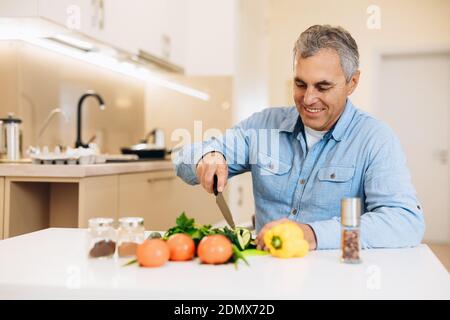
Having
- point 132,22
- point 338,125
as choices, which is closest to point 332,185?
point 338,125

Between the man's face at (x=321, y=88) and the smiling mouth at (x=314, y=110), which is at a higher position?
the man's face at (x=321, y=88)

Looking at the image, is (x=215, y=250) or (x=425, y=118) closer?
(x=215, y=250)

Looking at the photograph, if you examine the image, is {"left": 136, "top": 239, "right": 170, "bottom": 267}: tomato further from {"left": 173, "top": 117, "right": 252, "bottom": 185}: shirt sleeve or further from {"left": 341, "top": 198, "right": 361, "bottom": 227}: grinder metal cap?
{"left": 173, "top": 117, "right": 252, "bottom": 185}: shirt sleeve

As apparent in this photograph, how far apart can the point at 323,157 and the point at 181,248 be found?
758mm

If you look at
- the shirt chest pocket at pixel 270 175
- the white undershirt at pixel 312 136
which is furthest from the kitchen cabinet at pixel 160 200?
the white undershirt at pixel 312 136

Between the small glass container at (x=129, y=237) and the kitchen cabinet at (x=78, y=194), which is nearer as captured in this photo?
the small glass container at (x=129, y=237)

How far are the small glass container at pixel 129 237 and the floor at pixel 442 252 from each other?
411 cm

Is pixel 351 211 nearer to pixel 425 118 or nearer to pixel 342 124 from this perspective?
pixel 342 124

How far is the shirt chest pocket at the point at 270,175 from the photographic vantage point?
1.75m

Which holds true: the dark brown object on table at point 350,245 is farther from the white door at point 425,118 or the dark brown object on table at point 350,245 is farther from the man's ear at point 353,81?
the white door at point 425,118

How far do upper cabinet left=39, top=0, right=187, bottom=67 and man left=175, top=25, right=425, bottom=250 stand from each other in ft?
3.66

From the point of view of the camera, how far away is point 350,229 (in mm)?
1036

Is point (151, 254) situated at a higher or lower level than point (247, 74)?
lower
